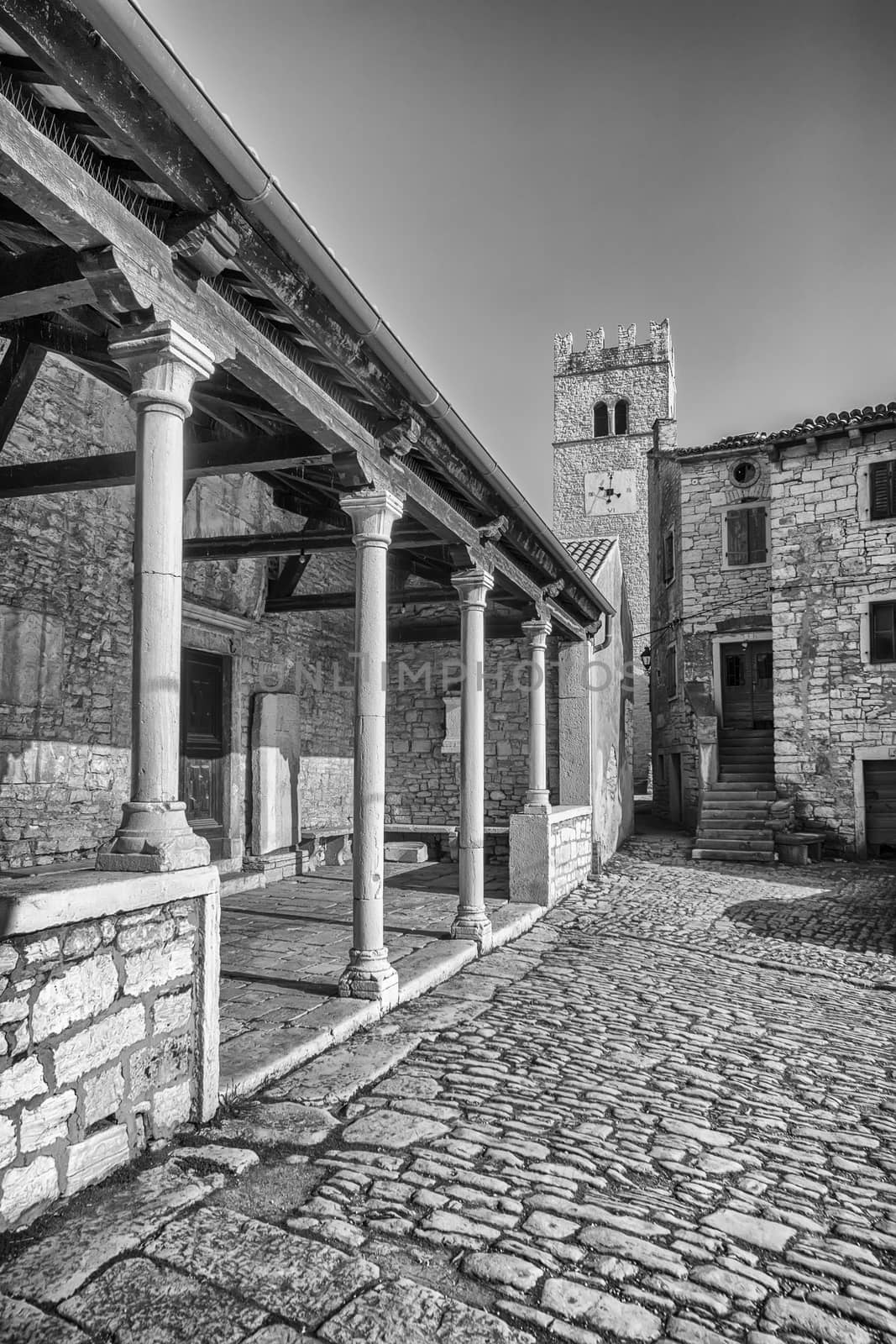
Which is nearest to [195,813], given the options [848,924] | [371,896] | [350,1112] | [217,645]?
[217,645]

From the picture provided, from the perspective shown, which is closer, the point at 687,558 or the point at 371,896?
the point at 371,896

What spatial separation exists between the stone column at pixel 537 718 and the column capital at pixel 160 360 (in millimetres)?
5696

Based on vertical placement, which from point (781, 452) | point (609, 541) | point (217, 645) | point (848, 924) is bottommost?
point (848, 924)

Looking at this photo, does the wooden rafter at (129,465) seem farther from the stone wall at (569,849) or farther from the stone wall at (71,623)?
the stone wall at (569,849)

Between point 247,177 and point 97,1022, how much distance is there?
9.66 ft

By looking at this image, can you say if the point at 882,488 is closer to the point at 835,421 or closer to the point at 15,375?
the point at 835,421

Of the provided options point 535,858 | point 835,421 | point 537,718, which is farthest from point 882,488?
point 535,858

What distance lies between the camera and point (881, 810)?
1313 cm

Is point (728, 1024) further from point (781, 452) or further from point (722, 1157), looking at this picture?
point (781, 452)

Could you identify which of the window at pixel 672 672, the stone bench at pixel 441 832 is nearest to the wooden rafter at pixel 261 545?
the stone bench at pixel 441 832

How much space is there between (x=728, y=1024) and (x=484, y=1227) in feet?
8.93

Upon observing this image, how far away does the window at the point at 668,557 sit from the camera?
1763cm

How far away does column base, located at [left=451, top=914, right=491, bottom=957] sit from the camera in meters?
6.42

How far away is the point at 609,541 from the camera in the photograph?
12484 millimetres
